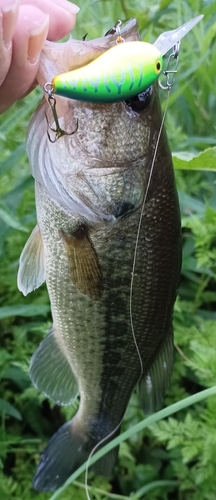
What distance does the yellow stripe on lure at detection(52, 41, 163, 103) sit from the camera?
2.54 feet

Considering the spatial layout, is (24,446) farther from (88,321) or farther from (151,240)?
(151,240)

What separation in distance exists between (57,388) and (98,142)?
0.70m

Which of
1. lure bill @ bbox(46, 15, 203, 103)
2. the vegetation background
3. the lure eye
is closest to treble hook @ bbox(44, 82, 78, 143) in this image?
lure bill @ bbox(46, 15, 203, 103)

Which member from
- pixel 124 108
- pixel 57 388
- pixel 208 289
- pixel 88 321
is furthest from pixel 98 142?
pixel 208 289

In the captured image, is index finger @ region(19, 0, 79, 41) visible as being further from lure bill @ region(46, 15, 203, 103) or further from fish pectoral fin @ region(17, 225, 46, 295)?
fish pectoral fin @ region(17, 225, 46, 295)

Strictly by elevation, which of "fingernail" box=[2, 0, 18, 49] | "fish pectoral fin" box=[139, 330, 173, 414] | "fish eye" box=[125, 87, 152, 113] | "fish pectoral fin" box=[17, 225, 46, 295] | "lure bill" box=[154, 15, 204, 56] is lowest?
"fish pectoral fin" box=[139, 330, 173, 414]

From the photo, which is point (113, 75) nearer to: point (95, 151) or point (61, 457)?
point (95, 151)

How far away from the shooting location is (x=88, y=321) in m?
1.17

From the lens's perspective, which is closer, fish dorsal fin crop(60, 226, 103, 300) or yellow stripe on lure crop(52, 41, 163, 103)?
yellow stripe on lure crop(52, 41, 163, 103)

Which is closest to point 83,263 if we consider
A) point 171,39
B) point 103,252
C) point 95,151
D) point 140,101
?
point 103,252

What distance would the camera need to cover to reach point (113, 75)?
77 centimetres

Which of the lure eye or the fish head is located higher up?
the lure eye

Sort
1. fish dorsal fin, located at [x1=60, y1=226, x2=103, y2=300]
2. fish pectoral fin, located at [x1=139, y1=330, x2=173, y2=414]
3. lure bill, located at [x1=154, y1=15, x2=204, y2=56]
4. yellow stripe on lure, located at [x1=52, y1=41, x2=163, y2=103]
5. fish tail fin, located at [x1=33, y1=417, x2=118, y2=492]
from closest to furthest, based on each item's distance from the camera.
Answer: yellow stripe on lure, located at [x1=52, y1=41, x2=163, y2=103] → lure bill, located at [x1=154, y1=15, x2=204, y2=56] → fish dorsal fin, located at [x1=60, y1=226, x2=103, y2=300] → fish pectoral fin, located at [x1=139, y1=330, x2=173, y2=414] → fish tail fin, located at [x1=33, y1=417, x2=118, y2=492]

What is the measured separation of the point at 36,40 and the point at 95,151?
21 cm
